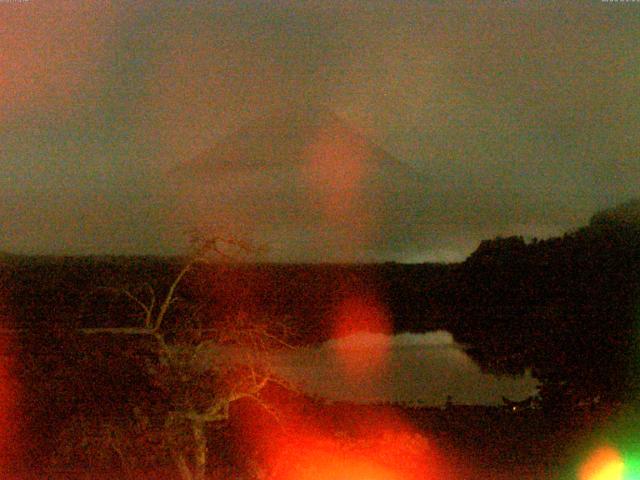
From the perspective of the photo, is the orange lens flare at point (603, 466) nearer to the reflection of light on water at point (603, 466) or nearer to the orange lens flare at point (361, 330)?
the reflection of light on water at point (603, 466)

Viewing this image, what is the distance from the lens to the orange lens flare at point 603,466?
6250 mm

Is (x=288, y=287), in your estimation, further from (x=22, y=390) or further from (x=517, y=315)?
(x=517, y=315)

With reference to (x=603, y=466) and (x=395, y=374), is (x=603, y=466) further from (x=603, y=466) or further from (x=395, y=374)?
(x=395, y=374)

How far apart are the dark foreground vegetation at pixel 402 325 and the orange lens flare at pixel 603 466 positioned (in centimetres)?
29

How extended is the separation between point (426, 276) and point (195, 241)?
32.2 ft

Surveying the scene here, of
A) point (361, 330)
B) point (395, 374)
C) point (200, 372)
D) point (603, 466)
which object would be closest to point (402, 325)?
point (361, 330)

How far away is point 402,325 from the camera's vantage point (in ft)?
44.0

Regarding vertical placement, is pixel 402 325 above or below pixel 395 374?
above

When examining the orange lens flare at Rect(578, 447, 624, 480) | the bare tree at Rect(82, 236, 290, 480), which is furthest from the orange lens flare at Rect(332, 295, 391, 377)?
the bare tree at Rect(82, 236, 290, 480)

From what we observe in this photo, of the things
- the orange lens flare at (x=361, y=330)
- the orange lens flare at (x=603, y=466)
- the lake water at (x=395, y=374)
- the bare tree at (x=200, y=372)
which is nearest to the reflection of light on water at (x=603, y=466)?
the orange lens flare at (x=603, y=466)

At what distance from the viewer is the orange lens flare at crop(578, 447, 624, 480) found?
246 inches

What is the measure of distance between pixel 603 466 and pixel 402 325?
6.86 metres

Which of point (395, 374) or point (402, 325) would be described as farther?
point (402, 325)

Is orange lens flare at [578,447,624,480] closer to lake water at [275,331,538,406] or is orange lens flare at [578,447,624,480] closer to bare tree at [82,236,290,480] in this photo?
lake water at [275,331,538,406]
